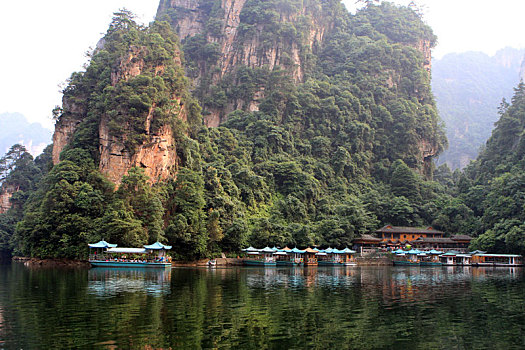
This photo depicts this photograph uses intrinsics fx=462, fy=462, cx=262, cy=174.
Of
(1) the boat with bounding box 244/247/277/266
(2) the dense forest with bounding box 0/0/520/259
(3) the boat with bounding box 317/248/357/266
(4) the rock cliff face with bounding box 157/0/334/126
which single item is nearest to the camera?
(2) the dense forest with bounding box 0/0/520/259

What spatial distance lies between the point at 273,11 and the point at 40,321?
94.0 metres

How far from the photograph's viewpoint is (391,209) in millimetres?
82938

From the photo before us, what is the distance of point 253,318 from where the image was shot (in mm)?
18375

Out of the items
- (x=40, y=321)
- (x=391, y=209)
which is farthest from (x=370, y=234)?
(x=40, y=321)

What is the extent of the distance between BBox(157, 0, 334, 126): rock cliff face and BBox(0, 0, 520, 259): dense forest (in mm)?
479

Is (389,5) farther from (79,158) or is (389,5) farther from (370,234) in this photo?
(79,158)

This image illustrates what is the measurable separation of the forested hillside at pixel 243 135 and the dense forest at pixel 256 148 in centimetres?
25

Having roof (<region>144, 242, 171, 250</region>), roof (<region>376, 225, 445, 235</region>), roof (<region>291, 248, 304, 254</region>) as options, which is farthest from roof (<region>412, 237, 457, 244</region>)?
roof (<region>144, 242, 171, 250</region>)

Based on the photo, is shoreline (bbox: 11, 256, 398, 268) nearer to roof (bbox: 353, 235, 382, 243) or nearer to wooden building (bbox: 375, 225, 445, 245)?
roof (bbox: 353, 235, 382, 243)

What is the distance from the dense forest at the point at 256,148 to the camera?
53906 millimetres

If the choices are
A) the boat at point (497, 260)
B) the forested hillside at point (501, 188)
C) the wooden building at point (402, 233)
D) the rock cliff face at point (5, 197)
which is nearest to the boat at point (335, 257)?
the wooden building at point (402, 233)

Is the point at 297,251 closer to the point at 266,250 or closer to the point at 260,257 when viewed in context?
the point at 266,250

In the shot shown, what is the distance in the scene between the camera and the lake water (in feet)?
46.9

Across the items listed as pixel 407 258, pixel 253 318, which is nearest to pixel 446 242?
pixel 407 258
